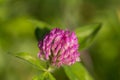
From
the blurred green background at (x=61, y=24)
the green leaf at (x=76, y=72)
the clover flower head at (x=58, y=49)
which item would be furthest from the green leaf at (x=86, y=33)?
the blurred green background at (x=61, y=24)

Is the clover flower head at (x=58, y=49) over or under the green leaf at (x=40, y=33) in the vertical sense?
over

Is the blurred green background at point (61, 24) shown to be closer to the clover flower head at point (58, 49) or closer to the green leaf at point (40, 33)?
the green leaf at point (40, 33)

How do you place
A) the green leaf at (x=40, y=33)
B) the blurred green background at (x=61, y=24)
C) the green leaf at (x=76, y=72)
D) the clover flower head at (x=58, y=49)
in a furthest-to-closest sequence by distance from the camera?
the blurred green background at (x=61, y=24)
the green leaf at (x=40, y=33)
the green leaf at (x=76, y=72)
the clover flower head at (x=58, y=49)

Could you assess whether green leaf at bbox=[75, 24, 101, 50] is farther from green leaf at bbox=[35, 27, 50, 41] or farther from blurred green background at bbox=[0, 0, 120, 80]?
blurred green background at bbox=[0, 0, 120, 80]

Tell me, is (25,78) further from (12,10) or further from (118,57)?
(118,57)

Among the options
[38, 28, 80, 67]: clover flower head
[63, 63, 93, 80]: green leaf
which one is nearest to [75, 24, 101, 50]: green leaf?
[63, 63, 93, 80]: green leaf

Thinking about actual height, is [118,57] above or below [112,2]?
below

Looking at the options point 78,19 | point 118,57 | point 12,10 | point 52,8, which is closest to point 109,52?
point 118,57
